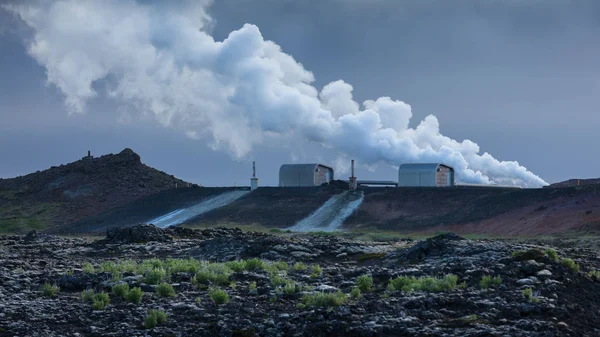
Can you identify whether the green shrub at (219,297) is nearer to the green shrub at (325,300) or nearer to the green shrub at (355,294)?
the green shrub at (325,300)

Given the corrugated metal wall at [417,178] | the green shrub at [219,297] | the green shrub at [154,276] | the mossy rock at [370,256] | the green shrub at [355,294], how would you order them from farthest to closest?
the corrugated metal wall at [417,178], the mossy rock at [370,256], the green shrub at [154,276], the green shrub at [355,294], the green shrub at [219,297]

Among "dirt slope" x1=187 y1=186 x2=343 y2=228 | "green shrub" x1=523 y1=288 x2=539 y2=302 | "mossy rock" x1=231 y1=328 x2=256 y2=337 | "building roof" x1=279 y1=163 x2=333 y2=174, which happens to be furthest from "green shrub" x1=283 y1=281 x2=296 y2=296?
"building roof" x1=279 y1=163 x2=333 y2=174

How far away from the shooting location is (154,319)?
1708 cm

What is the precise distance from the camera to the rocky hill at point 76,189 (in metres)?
81.0

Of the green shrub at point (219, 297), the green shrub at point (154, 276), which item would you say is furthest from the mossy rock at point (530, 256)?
the green shrub at point (154, 276)

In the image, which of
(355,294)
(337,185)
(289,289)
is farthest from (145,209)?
(355,294)

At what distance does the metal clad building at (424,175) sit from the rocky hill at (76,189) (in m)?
31.2

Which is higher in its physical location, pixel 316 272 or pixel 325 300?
pixel 316 272

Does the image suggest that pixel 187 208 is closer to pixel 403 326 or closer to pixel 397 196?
pixel 397 196

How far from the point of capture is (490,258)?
2286 centimetres

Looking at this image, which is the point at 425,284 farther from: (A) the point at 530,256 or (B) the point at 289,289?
(A) the point at 530,256

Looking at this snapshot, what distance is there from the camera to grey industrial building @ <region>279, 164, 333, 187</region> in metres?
84.8

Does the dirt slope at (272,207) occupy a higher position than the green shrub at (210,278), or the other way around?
the dirt slope at (272,207)

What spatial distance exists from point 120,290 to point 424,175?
5902 centimetres
